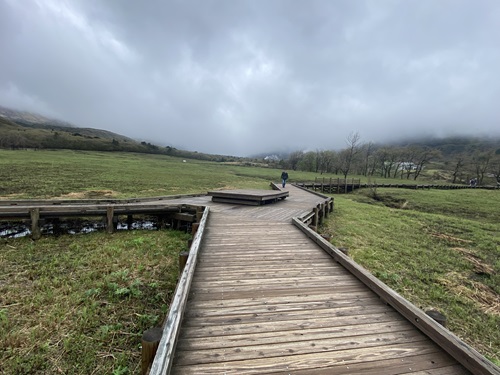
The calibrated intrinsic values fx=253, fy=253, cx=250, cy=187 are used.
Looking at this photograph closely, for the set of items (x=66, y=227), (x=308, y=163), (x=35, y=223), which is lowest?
(x=66, y=227)

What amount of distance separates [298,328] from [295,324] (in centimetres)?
9

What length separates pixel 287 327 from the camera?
3430mm

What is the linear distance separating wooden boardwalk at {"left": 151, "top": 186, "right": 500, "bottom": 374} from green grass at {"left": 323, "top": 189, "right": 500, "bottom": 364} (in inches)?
127

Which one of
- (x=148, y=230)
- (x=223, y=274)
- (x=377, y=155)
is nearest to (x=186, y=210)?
(x=148, y=230)

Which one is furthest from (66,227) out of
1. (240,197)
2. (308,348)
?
(308,348)

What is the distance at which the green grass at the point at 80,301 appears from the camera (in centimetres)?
413

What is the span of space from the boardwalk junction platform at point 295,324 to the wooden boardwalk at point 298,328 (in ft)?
0.04

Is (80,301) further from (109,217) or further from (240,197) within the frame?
(240,197)

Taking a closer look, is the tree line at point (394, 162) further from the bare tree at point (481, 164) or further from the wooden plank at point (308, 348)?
the wooden plank at point (308, 348)

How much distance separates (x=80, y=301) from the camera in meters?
5.60

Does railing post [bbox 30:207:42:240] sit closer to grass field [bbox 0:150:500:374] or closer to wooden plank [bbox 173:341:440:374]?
grass field [bbox 0:150:500:374]

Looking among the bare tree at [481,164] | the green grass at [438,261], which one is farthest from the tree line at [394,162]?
the green grass at [438,261]

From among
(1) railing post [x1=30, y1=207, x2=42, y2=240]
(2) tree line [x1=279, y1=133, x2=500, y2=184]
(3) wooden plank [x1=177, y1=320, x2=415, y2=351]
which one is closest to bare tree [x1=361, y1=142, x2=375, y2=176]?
(2) tree line [x1=279, y1=133, x2=500, y2=184]

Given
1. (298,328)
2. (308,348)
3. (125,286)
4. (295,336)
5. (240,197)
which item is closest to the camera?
(308,348)
